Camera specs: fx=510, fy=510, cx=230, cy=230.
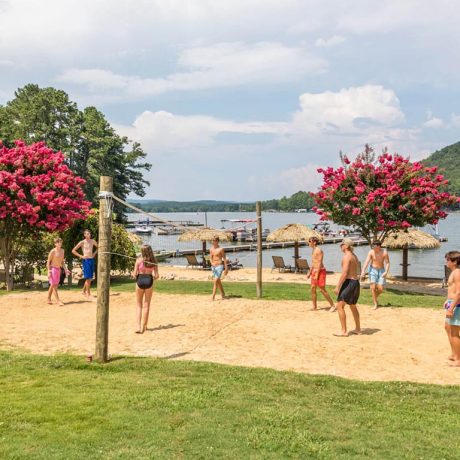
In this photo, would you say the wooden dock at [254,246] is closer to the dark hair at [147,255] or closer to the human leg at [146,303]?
the human leg at [146,303]

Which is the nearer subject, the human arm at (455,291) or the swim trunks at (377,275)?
the human arm at (455,291)

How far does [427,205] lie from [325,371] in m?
13.5

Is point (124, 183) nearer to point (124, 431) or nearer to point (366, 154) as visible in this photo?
point (366, 154)

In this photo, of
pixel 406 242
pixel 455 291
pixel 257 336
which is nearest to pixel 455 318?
pixel 455 291

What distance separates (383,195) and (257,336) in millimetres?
11020

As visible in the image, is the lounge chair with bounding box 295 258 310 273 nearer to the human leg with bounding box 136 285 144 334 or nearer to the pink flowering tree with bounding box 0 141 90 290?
the pink flowering tree with bounding box 0 141 90 290

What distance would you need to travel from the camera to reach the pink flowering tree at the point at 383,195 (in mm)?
19438

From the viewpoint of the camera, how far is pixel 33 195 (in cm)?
1698

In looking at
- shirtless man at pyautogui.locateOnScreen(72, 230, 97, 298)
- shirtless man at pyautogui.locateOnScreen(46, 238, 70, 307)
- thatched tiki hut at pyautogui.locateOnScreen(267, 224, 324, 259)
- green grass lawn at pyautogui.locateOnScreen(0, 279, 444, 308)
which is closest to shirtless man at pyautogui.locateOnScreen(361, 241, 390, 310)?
green grass lawn at pyautogui.locateOnScreen(0, 279, 444, 308)

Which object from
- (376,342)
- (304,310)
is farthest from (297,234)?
(376,342)

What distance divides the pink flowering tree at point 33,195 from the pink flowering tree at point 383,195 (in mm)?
9632

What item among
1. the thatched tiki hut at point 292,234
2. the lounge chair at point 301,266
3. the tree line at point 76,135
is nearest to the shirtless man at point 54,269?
the lounge chair at point 301,266

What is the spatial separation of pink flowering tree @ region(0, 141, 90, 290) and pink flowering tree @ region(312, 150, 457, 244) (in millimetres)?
9632

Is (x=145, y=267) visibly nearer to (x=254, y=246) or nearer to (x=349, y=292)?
(x=349, y=292)
